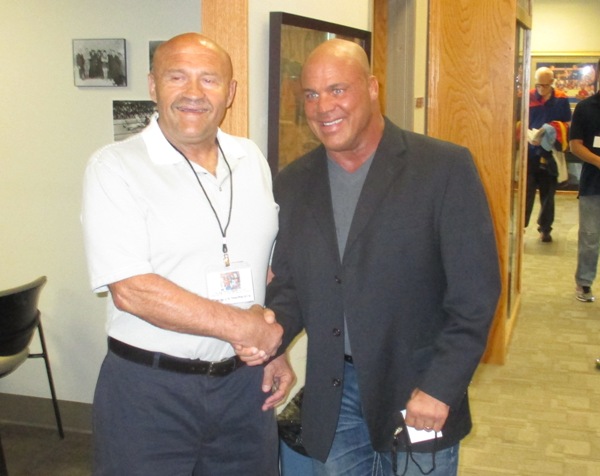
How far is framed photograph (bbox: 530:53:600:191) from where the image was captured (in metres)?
12.5

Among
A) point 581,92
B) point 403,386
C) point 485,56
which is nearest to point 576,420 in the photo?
point 485,56

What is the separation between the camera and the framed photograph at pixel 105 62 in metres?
3.40

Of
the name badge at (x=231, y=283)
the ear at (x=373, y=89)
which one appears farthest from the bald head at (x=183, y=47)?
the name badge at (x=231, y=283)

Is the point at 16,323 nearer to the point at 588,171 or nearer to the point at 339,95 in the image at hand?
the point at 339,95

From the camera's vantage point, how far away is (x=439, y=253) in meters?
1.62

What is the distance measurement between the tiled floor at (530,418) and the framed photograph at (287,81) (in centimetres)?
170

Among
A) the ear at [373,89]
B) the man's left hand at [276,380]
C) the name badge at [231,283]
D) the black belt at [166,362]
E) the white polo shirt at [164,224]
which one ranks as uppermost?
the ear at [373,89]

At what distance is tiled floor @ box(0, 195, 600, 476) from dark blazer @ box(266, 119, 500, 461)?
64.7 inches

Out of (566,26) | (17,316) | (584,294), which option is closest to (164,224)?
(17,316)

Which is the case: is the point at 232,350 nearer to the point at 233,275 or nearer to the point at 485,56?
the point at 233,275

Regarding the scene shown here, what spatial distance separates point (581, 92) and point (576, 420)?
1075cm

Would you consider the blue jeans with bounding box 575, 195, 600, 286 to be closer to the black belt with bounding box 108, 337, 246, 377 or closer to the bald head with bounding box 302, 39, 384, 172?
the bald head with bounding box 302, 39, 384, 172

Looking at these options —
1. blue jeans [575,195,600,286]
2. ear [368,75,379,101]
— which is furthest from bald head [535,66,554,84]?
ear [368,75,379,101]

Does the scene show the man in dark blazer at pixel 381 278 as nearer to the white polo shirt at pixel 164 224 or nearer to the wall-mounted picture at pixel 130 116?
the white polo shirt at pixel 164 224
